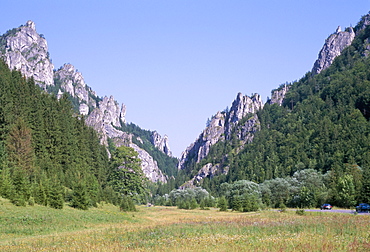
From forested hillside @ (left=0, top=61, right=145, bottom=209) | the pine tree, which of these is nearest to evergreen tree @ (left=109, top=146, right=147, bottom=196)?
forested hillside @ (left=0, top=61, right=145, bottom=209)

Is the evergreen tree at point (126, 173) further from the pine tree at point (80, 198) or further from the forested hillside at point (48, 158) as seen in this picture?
the pine tree at point (80, 198)

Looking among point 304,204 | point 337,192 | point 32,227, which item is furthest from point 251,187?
point 32,227

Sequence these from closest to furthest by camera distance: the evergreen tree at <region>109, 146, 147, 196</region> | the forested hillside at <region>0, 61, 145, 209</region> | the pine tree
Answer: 1. the forested hillside at <region>0, 61, 145, 209</region>
2. the pine tree
3. the evergreen tree at <region>109, 146, 147, 196</region>

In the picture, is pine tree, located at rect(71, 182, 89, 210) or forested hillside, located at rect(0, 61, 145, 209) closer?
forested hillside, located at rect(0, 61, 145, 209)

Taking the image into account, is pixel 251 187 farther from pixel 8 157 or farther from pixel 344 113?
pixel 344 113

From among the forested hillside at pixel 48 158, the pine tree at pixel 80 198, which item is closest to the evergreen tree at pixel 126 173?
the forested hillside at pixel 48 158

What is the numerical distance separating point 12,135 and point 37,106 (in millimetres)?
13857

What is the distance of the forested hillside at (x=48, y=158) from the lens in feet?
141

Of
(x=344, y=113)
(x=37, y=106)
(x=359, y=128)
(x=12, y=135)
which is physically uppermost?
(x=344, y=113)

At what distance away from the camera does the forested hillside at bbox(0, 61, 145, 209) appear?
4309 cm

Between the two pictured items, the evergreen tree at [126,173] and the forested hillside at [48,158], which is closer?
the forested hillside at [48,158]

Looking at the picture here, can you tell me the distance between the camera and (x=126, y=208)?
60.7 meters

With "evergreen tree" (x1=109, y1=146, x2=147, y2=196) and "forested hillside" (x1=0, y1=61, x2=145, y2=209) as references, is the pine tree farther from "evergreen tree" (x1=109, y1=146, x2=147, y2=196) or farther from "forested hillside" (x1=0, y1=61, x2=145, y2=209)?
"evergreen tree" (x1=109, y1=146, x2=147, y2=196)

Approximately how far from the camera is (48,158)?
6656cm
